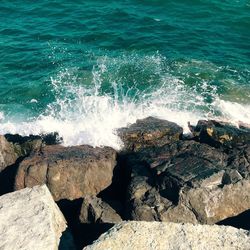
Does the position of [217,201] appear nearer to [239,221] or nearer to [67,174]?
[239,221]

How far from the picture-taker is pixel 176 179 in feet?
52.4

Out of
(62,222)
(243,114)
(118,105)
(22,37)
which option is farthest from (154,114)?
(22,37)

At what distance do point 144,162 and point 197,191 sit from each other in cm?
244

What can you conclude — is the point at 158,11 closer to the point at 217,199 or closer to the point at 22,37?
the point at 22,37

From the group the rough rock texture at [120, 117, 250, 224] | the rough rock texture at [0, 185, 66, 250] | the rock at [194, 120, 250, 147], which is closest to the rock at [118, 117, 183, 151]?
the rock at [194, 120, 250, 147]

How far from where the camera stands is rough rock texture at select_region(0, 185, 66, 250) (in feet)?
45.2

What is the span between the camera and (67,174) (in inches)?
676

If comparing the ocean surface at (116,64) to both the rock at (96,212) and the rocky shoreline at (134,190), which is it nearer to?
the rocky shoreline at (134,190)

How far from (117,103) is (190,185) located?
8867 millimetres

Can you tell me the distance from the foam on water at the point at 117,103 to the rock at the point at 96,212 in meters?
3.23

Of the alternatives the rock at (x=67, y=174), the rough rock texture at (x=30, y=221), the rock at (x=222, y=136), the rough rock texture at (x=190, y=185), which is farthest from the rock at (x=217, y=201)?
the rough rock texture at (x=30, y=221)

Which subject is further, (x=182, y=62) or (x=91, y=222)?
(x=182, y=62)

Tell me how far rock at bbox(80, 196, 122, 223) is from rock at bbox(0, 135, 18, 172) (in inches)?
148

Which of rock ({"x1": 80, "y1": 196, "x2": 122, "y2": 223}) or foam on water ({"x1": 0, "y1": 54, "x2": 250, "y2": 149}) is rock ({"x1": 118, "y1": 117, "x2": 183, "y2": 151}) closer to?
foam on water ({"x1": 0, "y1": 54, "x2": 250, "y2": 149})
